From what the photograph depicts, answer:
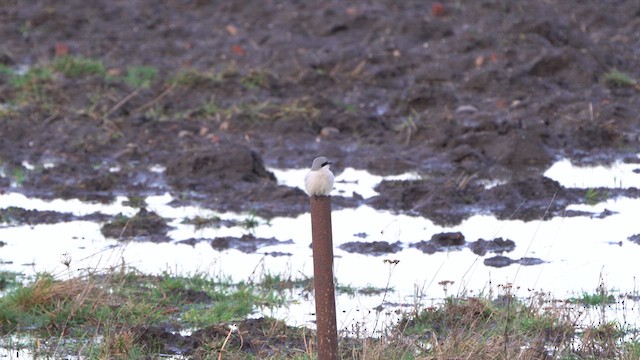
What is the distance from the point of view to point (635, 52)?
17531mm

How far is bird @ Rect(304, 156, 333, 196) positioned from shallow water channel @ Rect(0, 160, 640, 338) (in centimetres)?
202

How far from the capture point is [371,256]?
31.9 ft

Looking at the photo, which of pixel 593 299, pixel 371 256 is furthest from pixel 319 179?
pixel 371 256

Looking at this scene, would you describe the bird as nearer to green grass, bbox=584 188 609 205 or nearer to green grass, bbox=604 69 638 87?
green grass, bbox=584 188 609 205

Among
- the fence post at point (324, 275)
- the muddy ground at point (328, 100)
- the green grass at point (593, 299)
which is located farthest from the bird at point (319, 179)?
the muddy ground at point (328, 100)

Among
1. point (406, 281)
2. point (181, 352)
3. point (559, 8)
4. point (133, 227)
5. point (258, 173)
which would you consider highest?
point (559, 8)

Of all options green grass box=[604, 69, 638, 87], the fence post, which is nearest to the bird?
the fence post

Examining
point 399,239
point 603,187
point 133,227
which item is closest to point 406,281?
point 399,239

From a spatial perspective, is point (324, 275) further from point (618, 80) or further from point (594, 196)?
point (618, 80)

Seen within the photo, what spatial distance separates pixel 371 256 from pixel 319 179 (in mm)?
4064

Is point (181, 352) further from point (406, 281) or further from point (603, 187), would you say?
point (603, 187)

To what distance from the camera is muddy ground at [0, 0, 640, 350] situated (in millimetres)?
11938

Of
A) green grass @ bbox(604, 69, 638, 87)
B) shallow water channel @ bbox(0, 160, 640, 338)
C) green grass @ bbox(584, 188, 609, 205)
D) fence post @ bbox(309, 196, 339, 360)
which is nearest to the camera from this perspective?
fence post @ bbox(309, 196, 339, 360)

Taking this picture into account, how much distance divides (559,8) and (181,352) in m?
13.9
